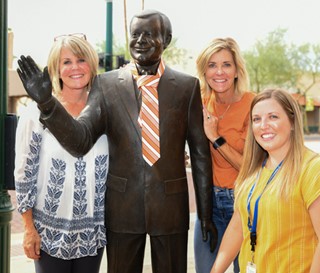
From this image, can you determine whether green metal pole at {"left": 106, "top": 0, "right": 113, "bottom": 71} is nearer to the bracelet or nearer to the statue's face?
the bracelet

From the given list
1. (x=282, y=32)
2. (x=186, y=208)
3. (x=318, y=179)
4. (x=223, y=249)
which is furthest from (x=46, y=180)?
(x=282, y=32)

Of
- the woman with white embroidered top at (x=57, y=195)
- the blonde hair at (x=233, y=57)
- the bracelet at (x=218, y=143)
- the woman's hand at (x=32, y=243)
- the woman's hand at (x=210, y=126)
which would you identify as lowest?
the woman's hand at (x=32, y=243)

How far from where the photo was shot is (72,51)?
3.18 meters

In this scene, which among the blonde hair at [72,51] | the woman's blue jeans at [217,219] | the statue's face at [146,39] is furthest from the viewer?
the woman's blue jeans at [217,219]

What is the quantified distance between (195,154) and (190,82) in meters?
0.41

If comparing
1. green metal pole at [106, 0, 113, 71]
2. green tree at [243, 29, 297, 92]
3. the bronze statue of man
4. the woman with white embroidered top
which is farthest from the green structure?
green tree at [243, 29, 297, 92]

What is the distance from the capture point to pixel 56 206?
307 centimetres

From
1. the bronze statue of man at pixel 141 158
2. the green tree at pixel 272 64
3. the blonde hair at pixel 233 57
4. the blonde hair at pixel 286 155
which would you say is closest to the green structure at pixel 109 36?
the blonde hair at pixel 233 57

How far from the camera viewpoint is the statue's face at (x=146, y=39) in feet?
9.61

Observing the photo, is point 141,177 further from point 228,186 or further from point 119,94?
point 228,186

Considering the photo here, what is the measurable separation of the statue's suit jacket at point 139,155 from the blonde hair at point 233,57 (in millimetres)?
495

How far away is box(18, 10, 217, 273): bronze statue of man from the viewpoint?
9.71 feet

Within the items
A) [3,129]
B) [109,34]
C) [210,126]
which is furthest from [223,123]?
[109,34]

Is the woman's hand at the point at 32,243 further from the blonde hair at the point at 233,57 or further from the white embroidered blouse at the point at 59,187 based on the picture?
the blonde hair at the point at 233,57
